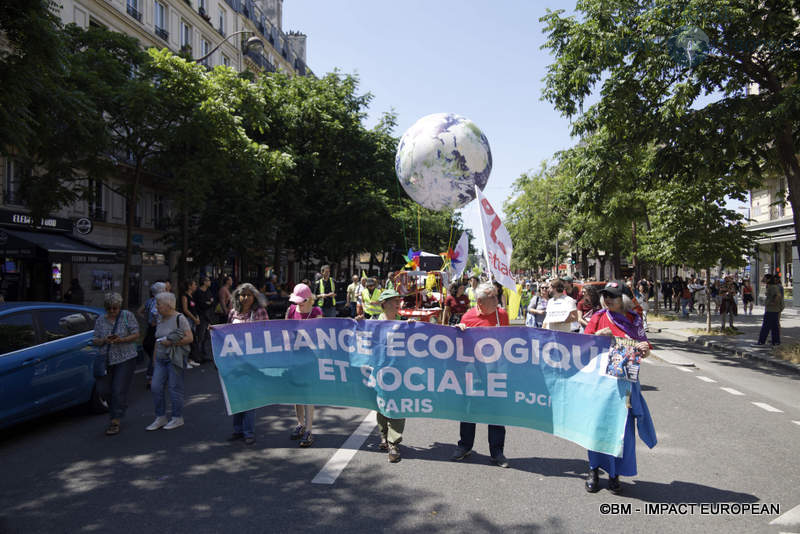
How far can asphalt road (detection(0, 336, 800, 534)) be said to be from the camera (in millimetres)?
4066

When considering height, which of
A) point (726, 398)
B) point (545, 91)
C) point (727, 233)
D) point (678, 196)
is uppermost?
point (545, 91)

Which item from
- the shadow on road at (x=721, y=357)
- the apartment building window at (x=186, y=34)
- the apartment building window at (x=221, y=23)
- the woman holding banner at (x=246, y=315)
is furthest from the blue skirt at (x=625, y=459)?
the apartment building window at (x=221, y=23)

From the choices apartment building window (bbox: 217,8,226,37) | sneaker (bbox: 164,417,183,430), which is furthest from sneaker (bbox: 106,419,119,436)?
apartment building window (bbox: 217,8,226,37)

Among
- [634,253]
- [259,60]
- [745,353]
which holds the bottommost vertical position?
[745,353]

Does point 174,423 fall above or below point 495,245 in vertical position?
below

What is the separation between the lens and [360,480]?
4855 mm

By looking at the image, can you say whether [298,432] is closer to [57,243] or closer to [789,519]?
[789,519]

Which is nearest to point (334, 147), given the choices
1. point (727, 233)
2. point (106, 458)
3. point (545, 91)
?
point (545, 91)

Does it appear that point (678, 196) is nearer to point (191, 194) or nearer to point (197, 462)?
point (191, 194)

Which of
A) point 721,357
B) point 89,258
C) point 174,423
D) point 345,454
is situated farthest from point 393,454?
point 89,258

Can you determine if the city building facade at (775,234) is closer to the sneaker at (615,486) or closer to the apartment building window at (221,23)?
the sneaker at (615,486)

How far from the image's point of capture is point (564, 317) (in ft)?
25.7

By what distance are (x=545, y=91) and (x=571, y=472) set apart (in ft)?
36.2

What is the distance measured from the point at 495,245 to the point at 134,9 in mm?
29090
